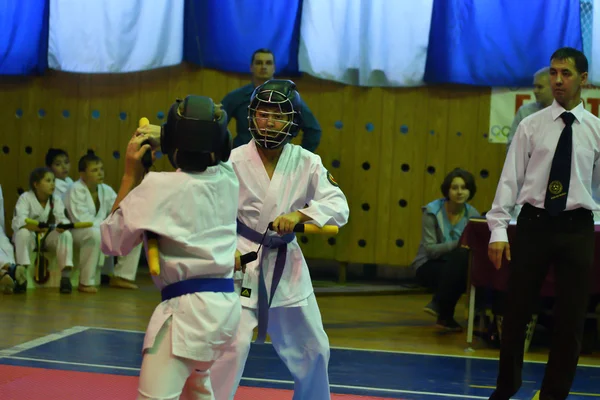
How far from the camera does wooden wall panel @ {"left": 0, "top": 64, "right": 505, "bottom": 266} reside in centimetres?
850

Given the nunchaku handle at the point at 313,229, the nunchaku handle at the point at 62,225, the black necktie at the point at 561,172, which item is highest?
the black necktie at the point at 561,172

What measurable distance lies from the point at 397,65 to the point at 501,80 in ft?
3.21

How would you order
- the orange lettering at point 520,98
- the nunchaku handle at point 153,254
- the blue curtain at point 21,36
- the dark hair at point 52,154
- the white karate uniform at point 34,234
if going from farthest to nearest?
1. the blue curtain at point 21,36
2. the dark hair at point 52,154
3. the orange lettering at point 520,98
4. the white karate uniform at point 34,234
5. the nunchaku handle at point 153,254

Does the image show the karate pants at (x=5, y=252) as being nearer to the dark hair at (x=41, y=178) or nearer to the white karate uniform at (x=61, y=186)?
the dark hair at (x=41, y=178)

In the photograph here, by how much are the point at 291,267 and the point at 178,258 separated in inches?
36.3

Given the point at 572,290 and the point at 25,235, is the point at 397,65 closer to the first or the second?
the point at 25,235

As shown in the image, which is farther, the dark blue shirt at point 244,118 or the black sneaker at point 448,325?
the dark blue shirt at point 244,118

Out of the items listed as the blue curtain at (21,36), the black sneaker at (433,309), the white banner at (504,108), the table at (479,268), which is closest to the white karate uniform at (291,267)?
the table at (479,268)

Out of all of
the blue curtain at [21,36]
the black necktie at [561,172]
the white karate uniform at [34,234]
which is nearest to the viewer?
the black necktie at [561,172]

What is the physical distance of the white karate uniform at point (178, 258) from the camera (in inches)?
101

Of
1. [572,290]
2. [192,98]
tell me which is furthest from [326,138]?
[192,98]

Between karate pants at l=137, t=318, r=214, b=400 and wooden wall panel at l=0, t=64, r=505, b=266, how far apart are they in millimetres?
6105

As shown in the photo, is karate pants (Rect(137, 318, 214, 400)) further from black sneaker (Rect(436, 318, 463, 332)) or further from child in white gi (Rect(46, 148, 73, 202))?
child in white gi (Rect(46, 148, 73, 202))

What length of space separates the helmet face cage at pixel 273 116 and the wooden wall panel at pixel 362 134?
5251 millimetres
